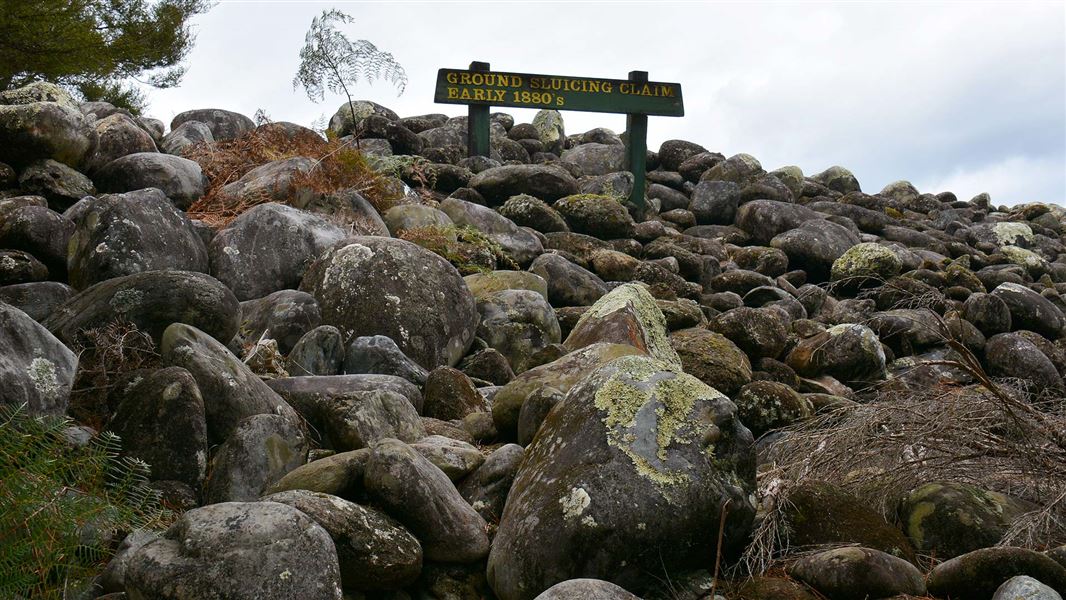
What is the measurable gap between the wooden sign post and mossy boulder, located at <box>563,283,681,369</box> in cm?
950

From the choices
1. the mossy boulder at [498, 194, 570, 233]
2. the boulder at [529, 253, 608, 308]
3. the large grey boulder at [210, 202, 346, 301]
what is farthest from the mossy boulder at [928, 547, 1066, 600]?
the mossy boulder at [498, 194, 570, 233]

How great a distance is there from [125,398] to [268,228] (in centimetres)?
477

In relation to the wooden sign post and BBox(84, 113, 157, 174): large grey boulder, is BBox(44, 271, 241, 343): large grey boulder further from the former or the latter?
the wooden sign post

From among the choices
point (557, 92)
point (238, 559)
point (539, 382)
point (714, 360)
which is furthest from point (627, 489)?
point (557, 92)

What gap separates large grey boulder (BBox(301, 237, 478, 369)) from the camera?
9.41 metres

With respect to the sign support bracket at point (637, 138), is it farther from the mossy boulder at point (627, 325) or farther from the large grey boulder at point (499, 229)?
the mossy boulder at point (627, 325)

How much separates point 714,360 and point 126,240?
505 cm

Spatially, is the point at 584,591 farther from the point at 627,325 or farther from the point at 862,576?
the point at 627,325

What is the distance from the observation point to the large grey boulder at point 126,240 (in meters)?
8.73

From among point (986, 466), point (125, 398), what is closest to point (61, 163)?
point (125, 398)

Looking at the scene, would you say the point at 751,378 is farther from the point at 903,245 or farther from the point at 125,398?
the point at 903,245

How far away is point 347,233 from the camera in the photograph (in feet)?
37.0

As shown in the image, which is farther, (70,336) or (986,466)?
(70,336)

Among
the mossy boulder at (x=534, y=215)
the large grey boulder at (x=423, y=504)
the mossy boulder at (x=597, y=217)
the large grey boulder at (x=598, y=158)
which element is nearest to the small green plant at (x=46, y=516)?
the large grey boulder at (x=423, y=504)
